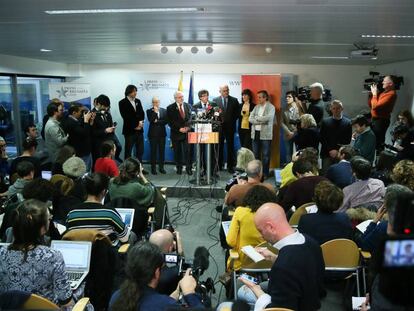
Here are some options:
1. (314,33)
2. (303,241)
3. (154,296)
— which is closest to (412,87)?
(314,33)

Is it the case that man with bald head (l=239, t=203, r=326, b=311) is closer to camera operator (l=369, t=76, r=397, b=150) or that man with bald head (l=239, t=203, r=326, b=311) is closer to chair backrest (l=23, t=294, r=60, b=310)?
chair backrest (l=23, t=294, r=60, b=310)

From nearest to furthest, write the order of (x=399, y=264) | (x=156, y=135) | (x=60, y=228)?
(x=399, y=264) < (x=60, y=228) < (x=156, y=135)

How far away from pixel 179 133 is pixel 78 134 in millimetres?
2087

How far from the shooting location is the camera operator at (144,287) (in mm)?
1635

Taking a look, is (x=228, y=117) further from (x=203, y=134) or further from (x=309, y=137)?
(x=309, y=137)

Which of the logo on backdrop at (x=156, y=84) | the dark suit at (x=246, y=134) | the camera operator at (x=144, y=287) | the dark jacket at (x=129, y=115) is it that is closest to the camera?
the camera operator at (x=144, y=287)

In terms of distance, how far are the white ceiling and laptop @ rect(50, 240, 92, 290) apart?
1884 mm

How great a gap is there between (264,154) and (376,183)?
3.69 metres

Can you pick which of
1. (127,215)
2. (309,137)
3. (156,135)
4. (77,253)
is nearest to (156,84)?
(156,135)

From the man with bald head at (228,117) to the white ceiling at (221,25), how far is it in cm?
113

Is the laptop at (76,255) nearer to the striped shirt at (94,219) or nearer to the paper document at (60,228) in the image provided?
the striped shirt at (94,219)

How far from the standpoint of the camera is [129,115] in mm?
7273

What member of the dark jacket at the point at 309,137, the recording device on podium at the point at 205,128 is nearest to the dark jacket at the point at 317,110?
the dark jacket at the point at 309,137

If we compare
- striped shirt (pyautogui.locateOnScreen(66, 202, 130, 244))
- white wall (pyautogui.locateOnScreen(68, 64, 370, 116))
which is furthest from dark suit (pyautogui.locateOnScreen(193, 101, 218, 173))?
striped shirt (pyautogui.locateOnScreen(66, 202, 130, 244))
